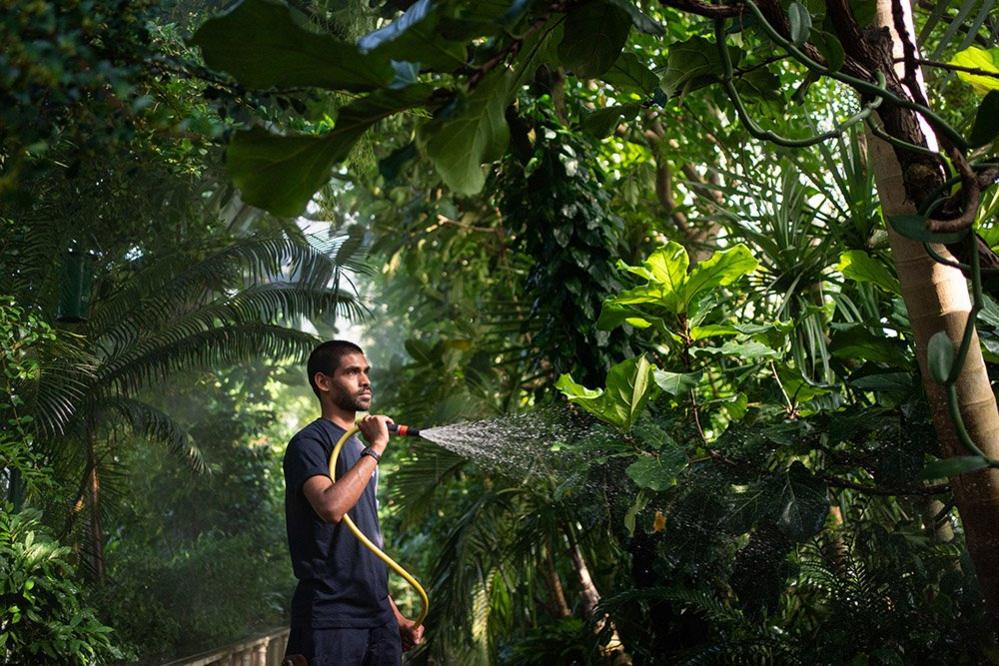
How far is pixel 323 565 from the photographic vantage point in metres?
2.59

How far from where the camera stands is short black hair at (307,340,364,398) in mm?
Answer: 2877

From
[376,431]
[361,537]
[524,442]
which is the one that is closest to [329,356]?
[376,431]

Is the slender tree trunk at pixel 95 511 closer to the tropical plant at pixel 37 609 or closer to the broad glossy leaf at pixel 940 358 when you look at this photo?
the tropical plant at pixel 37 609

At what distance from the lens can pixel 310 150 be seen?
725mm

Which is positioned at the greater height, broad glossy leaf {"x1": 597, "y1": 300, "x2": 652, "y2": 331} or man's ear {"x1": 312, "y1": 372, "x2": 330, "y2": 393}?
man's ear {"x1": 312, "y1": 372, "x2": 330, "y2": 393}

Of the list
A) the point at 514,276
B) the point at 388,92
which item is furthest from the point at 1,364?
the point at 388,92

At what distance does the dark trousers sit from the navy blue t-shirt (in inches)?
A: 0.8

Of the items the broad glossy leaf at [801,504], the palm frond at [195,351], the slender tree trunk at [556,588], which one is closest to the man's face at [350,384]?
the broad glossy leaf at [801,504]

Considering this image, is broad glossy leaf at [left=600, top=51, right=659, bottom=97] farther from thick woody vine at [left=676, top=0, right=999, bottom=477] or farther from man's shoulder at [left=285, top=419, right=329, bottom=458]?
man's shoulder at [left=285, top=419, right=329, bottom=458]

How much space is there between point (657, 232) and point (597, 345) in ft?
4.56

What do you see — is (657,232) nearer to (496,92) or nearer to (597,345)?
(597,345)

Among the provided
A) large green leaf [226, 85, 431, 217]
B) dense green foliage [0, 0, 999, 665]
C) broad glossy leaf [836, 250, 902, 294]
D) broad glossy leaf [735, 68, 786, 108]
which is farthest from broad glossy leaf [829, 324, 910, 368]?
large green leaf [226, 85, 431, 217]

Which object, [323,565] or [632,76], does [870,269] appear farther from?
[323,565]

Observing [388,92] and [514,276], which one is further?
[514,276]
